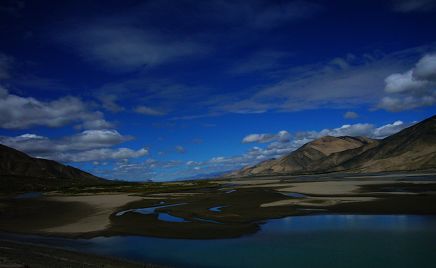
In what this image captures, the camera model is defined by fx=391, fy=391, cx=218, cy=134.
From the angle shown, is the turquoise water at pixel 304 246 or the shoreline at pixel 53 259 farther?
the turquoise water at pixel 304 246

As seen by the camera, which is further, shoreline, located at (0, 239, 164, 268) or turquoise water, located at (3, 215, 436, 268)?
turquoise water, located at (3, 215, 436, 268)

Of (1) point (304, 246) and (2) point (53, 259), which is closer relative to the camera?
(2) point (53, 259)

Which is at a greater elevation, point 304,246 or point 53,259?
point 53,259

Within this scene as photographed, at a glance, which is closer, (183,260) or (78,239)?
(183,260)

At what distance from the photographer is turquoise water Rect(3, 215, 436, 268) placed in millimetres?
20672

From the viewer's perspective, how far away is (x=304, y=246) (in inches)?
953

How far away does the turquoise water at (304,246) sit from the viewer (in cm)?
2067

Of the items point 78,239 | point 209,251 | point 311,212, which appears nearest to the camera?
point 209,251

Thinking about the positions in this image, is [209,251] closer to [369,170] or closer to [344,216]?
[344,216]

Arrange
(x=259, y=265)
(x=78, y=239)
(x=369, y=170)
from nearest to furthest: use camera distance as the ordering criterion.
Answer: (x=259, y=265)
(x=78, y=239)
(x=369, y=170)

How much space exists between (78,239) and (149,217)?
12449mm

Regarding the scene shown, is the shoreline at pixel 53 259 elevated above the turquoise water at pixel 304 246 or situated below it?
above

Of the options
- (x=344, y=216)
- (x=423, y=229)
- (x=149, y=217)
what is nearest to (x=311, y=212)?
(x=344, y=216)

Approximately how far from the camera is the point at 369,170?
643 feet
